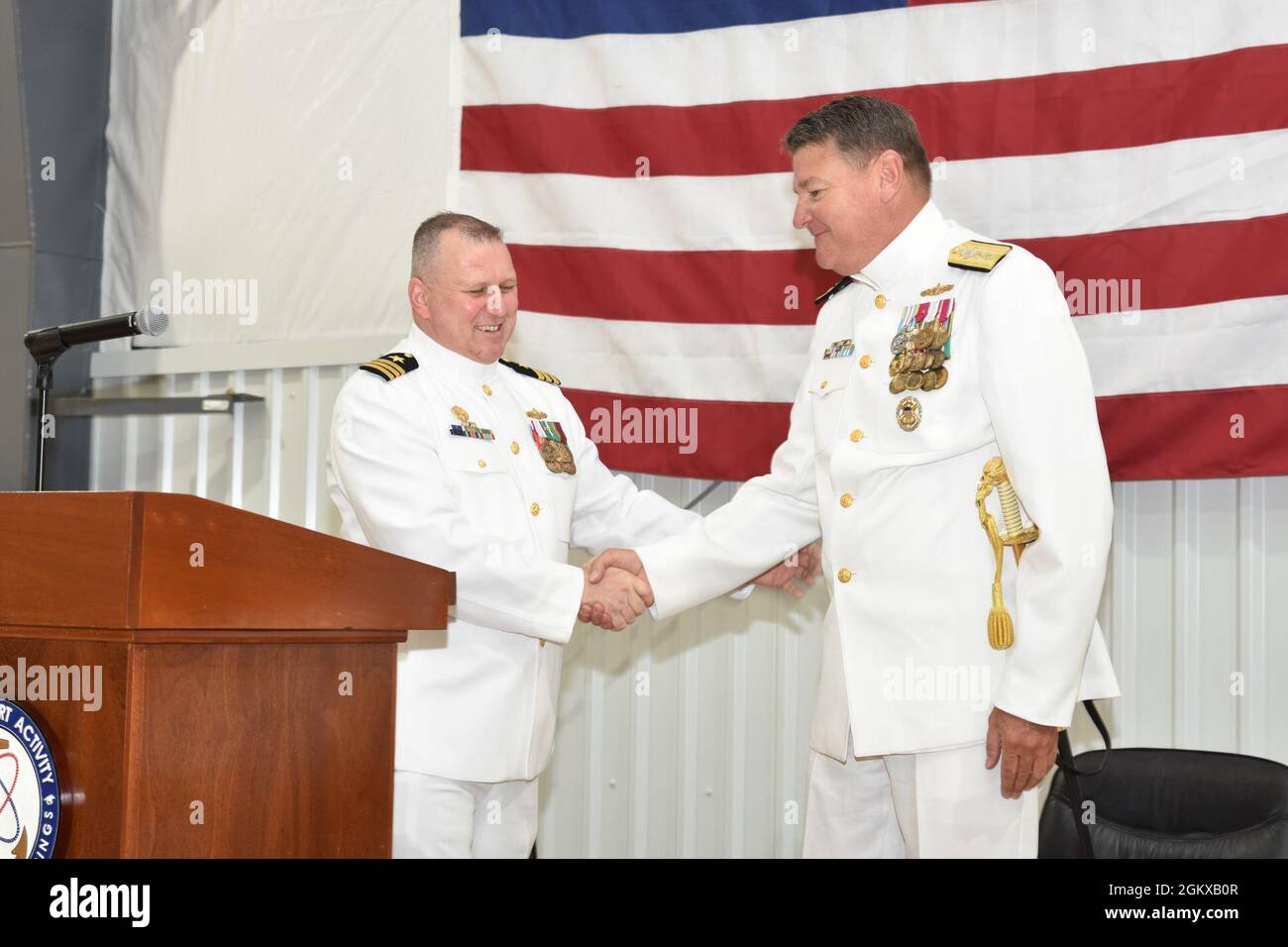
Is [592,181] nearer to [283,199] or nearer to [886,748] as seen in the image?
[283,199]

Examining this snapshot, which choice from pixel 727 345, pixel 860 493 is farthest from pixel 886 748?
pixel 727 345

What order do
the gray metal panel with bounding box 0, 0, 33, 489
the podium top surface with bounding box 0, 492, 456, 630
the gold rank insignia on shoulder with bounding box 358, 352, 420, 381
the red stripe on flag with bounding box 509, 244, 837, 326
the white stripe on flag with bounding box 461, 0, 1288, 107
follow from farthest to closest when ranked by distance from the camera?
the gray metal panel with bounding box 0, 0, 33, 489, the red stripe on flag with bounding box 509, 244, 837, 326, the white stripe on flag with bounding box 461, 0, 1288, 107, the gold rank insignia on shoulder with bounding box 358, 352, 420, 381, the podium top surface with bounding box 0, 492, 456, 630

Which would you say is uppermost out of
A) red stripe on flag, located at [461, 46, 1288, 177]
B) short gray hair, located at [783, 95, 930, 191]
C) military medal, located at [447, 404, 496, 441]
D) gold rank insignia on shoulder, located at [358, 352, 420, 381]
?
red stripe on flag, located at [461, 46, 1288, 177]

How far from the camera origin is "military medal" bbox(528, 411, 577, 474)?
2733 millimetres

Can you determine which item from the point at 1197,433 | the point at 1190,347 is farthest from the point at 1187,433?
the point at 1190,347

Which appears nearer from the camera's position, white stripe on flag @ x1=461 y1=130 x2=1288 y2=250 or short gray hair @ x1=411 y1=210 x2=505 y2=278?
short gray hair @ x1=411 y1=210 x2=505 y2=278

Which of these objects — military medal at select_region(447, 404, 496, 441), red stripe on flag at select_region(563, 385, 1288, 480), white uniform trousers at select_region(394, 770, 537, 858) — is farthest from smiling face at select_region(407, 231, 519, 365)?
red stripe on flag at select_region(563, 385, 1288, 480)

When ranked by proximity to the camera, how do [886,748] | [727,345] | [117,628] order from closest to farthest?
[117,628] → [886,748] → [727,345]

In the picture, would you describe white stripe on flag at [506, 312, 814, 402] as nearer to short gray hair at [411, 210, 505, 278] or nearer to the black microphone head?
short gray hair at [411, 210, 505, 278]

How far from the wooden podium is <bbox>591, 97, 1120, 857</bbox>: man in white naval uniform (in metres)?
0.94

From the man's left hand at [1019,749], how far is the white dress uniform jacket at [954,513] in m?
0.03

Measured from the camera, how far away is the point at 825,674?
2350 millimetres

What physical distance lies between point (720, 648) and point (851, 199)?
1588 mm

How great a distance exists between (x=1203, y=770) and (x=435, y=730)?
152 centimetres
